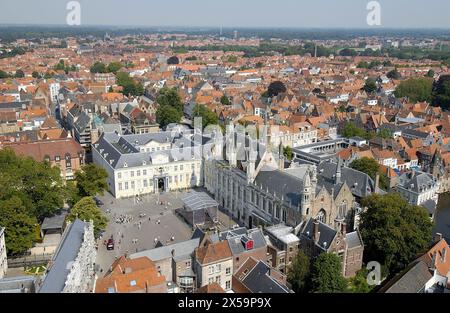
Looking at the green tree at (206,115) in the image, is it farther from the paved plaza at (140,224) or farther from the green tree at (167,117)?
the paved plaza at (140,224)

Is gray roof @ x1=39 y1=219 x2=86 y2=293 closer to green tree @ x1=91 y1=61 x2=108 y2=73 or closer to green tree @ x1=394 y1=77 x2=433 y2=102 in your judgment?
green tree @ x1=394 y1=77 x2=433 y2=102

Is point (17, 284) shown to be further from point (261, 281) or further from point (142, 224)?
point (142, 224)

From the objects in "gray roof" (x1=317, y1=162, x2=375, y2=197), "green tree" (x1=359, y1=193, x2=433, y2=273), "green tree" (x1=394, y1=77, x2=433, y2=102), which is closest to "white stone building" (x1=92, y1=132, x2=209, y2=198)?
"gray roof" (x1=317, y1=162, x2=375, y2=197)

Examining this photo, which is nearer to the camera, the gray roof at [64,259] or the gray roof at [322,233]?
the gray roof at [64,259]

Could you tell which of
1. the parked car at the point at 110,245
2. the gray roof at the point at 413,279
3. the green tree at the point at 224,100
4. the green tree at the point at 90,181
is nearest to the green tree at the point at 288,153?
the green tree at the point at 90,181
